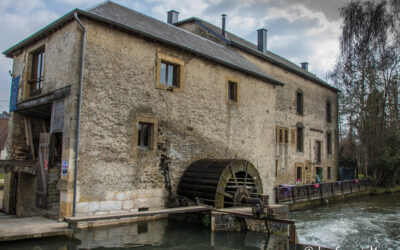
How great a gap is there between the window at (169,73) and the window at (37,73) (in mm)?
3545

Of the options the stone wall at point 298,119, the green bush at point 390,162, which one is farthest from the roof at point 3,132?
the green bush at point 390,162

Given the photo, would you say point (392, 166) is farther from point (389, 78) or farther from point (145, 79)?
point (145, 79)

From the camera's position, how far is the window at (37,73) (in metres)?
10.4

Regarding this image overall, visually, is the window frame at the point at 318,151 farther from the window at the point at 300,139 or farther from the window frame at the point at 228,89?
the window frame at the point at 228,89

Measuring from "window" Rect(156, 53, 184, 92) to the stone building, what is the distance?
34 mm

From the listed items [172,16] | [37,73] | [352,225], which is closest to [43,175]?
[37,73]

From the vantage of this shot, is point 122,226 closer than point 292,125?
Yes

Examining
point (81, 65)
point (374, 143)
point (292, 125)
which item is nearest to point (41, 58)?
point (81, 65)

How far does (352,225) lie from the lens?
1170cm

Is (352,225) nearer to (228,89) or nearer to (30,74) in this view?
(228,89)

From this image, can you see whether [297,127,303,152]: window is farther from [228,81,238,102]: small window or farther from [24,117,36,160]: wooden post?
[24,117,36,160]: wooden post

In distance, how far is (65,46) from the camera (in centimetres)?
900

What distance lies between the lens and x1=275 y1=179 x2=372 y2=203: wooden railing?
15.4 metres

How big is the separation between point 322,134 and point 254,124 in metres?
10.7
